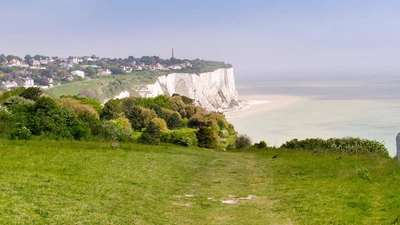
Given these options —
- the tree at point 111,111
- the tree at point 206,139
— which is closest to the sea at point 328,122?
the tree at point 206,139

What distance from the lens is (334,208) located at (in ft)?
35.1

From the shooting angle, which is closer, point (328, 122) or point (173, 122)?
point (173, 122)

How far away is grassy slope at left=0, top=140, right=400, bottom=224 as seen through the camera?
30.8ft

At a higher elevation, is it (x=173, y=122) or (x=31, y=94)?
(x=31, y=94)

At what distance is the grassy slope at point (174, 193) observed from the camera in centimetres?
938

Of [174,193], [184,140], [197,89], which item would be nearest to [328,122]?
[184,140]

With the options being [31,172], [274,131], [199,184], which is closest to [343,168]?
[199,184]

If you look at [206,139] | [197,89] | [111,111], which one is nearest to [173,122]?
[111,111]

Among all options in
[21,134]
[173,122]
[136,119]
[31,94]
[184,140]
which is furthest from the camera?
[173,122]

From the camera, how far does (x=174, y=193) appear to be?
1350 cm

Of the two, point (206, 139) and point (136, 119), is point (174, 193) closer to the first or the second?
point (206, 139)

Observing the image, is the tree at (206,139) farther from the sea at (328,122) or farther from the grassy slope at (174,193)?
the grassy slope at (174,193)

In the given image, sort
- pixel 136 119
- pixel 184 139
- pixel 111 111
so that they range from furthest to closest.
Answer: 1. pixel 111 111
2. pixel 136 119
3. pixel 184 139

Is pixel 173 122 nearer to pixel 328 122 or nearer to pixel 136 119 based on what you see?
pixel 136 119
